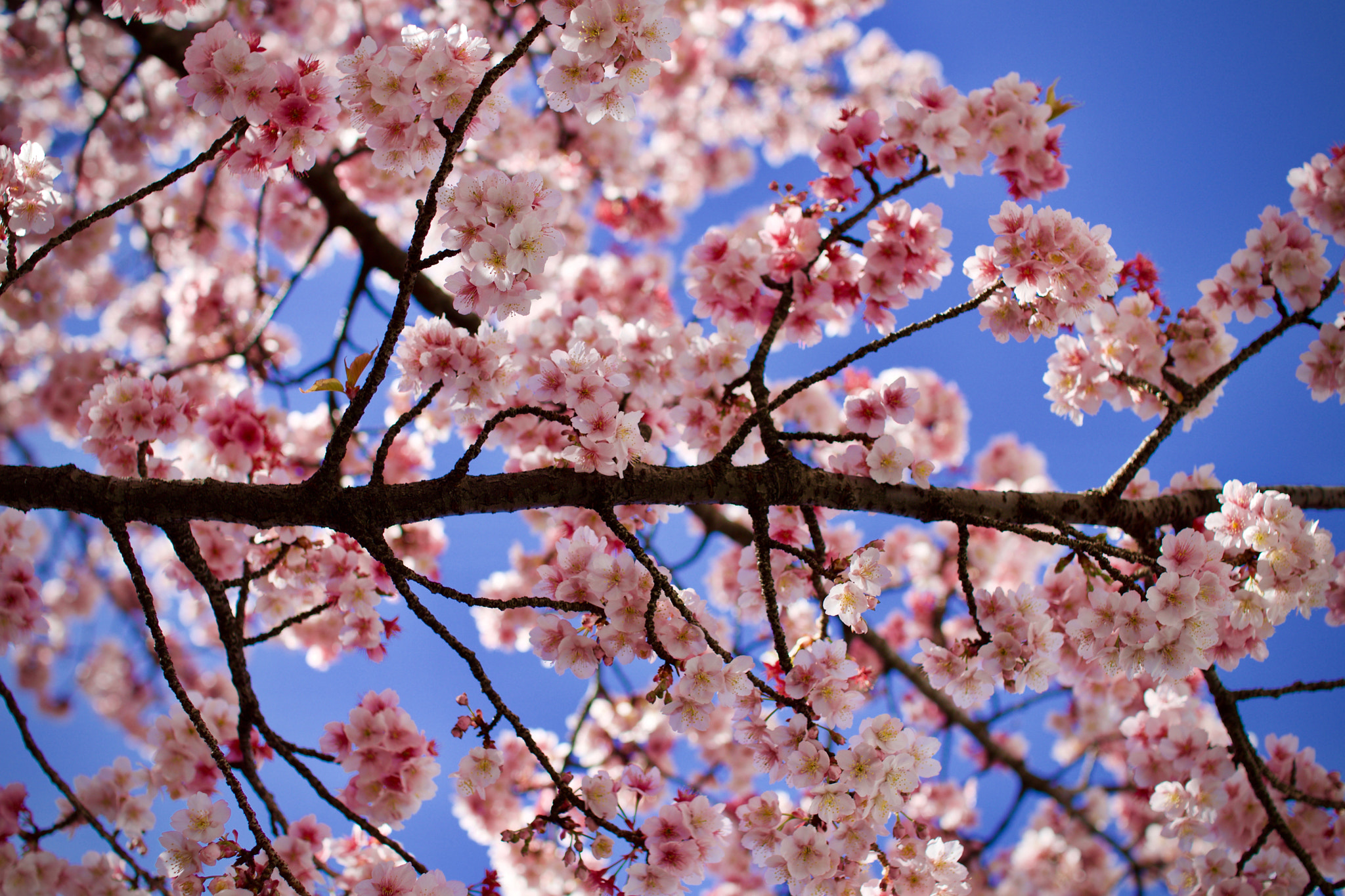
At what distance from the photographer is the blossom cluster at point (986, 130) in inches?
103

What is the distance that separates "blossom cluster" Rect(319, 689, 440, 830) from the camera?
2426 mm

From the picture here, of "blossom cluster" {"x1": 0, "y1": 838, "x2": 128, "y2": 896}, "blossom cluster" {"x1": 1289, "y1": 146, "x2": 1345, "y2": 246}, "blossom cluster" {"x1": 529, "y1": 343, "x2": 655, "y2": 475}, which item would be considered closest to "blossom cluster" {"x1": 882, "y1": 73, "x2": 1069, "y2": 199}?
"blossom cluster" {"x1": 1289, "y1": 146, "x2": 1345, "y2": 246}

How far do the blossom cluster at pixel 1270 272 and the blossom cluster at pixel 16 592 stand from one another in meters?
4.72

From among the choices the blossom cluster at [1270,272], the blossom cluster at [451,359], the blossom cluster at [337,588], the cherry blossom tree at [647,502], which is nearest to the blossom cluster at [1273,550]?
the cherry blossom tree at [647,502]

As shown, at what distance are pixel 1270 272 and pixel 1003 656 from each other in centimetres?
201

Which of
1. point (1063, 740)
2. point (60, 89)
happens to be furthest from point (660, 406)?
point (60, 89)

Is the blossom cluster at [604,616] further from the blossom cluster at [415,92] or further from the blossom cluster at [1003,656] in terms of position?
the blossom cluster at [415,92]

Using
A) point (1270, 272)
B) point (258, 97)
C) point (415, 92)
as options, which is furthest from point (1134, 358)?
point (258, 97)

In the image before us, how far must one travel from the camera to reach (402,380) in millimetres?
2336

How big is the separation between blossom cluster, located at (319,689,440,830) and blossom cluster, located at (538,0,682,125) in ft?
6.71

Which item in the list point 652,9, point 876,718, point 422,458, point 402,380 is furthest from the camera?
point 422,458

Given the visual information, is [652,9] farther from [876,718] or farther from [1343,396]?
[1343,396]

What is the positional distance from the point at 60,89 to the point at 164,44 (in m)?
5.74

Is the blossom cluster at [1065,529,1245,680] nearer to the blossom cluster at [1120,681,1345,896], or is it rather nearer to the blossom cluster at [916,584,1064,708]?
the blossom cluster at [916,584,1064,708]
